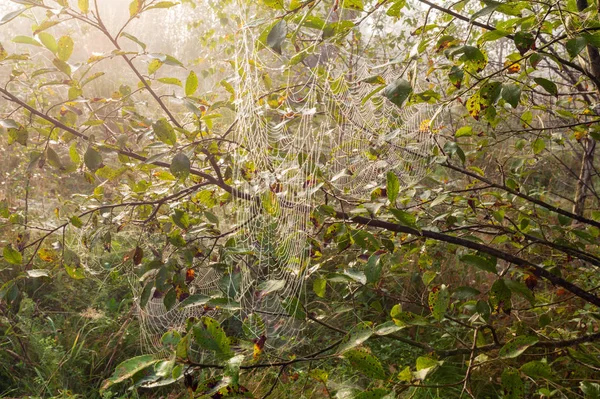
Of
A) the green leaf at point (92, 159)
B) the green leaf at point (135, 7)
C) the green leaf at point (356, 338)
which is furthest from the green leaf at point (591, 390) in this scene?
the green leaf at point (135, 7)

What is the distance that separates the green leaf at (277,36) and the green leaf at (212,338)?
52cm

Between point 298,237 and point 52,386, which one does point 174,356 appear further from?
point 52,386

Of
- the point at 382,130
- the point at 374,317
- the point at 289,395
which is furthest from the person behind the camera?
the point at 374,317

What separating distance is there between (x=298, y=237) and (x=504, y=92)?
2.24 ft

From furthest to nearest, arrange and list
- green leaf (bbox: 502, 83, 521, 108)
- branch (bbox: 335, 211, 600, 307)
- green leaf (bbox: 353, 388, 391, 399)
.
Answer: branch (bbox: 335, 211, 600, 307), green leaf (bbox: 502, 83, 521, 108), green leaf (bbox: 353, 388, 391, 399)

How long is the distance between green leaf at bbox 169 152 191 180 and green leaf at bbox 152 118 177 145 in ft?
0.35

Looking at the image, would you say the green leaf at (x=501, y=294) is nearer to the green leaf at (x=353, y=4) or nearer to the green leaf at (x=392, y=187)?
the green leaf at (x=392, y=187)

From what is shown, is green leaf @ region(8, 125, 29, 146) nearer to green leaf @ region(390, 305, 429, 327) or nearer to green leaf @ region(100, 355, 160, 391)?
green leaf @ region(100, 355, 160, 391)

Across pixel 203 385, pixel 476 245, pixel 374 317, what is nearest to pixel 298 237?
pixel 476 245

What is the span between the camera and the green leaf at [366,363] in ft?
3.15

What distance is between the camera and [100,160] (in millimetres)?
1239

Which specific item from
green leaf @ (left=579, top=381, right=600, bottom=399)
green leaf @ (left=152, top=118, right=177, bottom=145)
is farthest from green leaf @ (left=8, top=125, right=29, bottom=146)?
green leaf @ (left=579, top=381, right=600, bottom=399)

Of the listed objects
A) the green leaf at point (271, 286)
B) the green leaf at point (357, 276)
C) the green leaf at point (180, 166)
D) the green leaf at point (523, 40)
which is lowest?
the green leaf at point (357, 276)

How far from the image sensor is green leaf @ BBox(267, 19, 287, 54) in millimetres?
911
